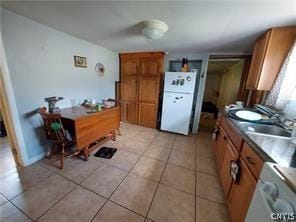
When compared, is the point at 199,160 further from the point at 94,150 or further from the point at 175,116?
the point at 94,150

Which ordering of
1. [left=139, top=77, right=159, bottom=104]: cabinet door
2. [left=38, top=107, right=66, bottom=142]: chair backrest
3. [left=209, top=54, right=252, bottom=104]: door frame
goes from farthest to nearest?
[left=139, top=77, right=159, bottom=104]: cabinet door → [left=209, top=54, right=252, bottom=104]: door frame → [left=38, top=107, right=66, bottom=142]: chair backrest

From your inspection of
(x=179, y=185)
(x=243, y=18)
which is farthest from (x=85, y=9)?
(x=179, y=185)

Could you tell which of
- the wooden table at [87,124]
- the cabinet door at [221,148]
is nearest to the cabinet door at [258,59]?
the cabinet door at [221,148]

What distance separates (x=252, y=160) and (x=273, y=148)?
222mm

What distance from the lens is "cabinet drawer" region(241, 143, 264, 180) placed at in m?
0.92

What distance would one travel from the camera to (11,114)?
1.70 metres

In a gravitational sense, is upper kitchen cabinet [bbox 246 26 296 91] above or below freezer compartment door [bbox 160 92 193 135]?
above

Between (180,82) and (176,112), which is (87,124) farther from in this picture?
(180,82)

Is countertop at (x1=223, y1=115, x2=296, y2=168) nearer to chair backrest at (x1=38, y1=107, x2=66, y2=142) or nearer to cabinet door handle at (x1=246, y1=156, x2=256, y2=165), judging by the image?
cabinet door handle at (x1=246, y1=156, x2=256, y2=165)

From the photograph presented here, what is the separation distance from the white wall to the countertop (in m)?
2.73

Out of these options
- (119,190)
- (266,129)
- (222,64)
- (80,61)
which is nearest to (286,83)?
(266,129)

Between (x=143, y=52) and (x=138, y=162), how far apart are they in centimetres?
268

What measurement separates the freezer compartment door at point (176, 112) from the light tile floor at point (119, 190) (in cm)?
95

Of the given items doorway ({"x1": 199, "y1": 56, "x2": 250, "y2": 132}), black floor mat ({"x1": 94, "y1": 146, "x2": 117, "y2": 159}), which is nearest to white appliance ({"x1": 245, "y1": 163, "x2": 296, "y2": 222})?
black floor mat ({"x1": 94, "y1": 146, "x2": 117, "y2": 159})
